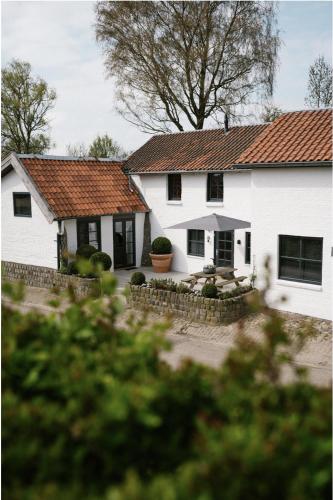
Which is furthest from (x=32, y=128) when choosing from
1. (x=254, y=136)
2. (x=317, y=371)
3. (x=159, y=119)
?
(x=317, y=371)

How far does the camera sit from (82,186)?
2109 cm

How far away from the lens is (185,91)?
3056cm

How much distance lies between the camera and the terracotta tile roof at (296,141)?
14388 mm

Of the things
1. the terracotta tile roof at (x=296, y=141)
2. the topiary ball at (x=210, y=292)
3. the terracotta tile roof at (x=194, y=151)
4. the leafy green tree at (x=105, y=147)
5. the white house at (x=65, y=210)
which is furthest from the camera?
the leafy green tree at (x=105, y=147)

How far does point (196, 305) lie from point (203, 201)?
6551mm

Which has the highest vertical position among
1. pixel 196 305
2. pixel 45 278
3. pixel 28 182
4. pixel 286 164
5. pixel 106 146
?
pixel 106 146

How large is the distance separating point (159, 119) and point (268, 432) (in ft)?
100

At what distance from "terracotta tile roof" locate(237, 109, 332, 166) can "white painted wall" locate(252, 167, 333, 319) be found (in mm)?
376

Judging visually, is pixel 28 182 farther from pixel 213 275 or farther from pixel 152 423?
pixel 152 423

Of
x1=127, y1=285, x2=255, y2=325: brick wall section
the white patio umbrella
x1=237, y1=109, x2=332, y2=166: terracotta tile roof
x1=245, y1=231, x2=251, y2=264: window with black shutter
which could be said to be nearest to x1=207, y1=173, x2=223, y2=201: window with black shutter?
x1=245, y1=231, x2=251, y2=264: window with black shutter

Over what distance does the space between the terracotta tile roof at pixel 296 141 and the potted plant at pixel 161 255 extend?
6666 mm

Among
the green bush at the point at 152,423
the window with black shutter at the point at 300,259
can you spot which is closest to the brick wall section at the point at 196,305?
the window with black shutter at the point at 300,259

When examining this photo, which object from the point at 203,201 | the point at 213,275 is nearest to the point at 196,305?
the point at 213,275

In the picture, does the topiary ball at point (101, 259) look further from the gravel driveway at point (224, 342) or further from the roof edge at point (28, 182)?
the gravel driveway at point (224, 342)
